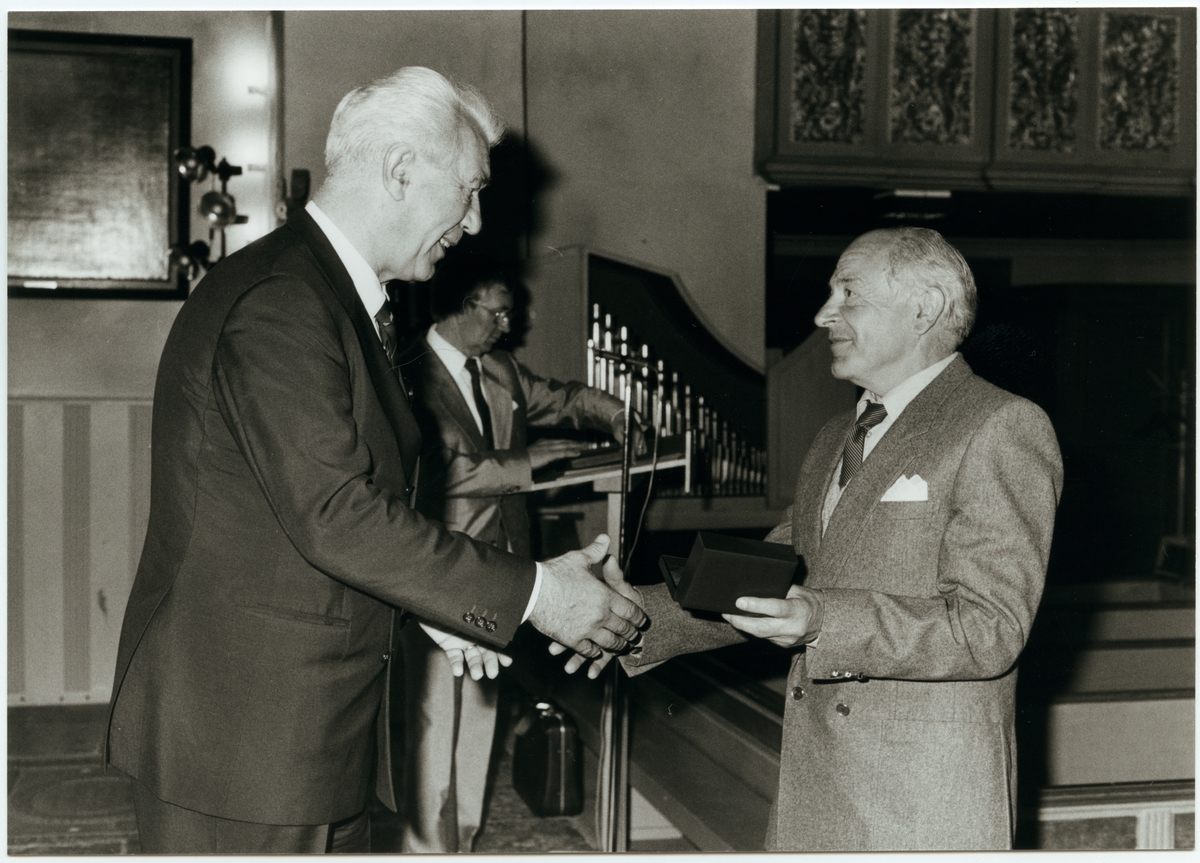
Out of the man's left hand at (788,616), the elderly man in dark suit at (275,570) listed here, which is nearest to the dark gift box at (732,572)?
the man's left hand at (788,616)

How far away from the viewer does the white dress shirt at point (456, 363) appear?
12.6ft

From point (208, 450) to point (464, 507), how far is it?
2.03 m

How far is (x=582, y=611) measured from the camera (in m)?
1.92

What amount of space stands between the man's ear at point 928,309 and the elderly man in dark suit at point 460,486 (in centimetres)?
182

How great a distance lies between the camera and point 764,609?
178 cm

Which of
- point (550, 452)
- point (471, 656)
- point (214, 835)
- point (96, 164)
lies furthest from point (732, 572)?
point (96, 164)

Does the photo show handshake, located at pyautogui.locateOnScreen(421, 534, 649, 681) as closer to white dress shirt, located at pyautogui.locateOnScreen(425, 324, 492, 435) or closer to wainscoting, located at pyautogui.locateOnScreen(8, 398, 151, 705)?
white dress shirt, located at pyautogui.locateOnScreen(425, 324, 492, 435)

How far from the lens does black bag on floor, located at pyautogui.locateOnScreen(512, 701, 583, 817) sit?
12.4 ft

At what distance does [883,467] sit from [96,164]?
4410 mm

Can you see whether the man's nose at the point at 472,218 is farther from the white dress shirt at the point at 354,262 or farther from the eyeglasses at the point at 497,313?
the eyeglasses at the point at 497,313

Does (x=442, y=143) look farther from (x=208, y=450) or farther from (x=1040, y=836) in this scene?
(x=1040, y=836)

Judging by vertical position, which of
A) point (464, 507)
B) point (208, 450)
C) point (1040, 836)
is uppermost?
point (208, 450)

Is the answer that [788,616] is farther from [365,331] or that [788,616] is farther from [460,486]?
[460,486]

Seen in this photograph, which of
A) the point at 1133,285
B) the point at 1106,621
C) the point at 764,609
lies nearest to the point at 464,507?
the point at 764,609
